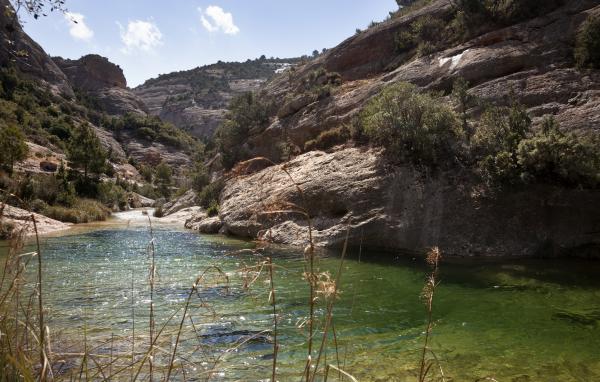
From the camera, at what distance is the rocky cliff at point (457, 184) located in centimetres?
1536

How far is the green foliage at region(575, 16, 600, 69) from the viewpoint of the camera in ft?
63.1

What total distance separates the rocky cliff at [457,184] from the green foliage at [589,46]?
1.70 feet

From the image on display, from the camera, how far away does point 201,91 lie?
13775 cm

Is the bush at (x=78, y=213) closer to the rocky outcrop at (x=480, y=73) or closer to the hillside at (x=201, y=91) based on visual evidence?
the rocky outcrop at (x=480, y=73)

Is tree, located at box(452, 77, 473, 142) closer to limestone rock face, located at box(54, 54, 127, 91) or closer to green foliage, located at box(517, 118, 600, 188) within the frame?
green foliage, located at box(517, 118, 600, 188)

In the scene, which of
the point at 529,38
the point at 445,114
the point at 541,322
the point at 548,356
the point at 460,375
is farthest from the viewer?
the point at 529,38

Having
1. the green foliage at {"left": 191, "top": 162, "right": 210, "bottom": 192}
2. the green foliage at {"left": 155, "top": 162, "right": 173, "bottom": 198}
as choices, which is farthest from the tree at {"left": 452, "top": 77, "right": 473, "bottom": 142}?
the green foliage at {"left": 155, "top": 162, "right": 173, "bottom": 198}

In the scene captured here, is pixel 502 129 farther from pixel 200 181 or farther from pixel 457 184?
pixel 200 181

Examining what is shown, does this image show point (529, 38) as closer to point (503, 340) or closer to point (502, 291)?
point (502, 291)

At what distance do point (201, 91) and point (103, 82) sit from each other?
32.5m

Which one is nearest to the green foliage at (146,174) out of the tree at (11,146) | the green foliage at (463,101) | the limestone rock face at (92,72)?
the tree at (11,146)

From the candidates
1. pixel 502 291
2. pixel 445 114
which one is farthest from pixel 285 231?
pixel 502 291

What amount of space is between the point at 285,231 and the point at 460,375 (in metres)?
14.2

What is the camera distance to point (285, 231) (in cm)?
1970
